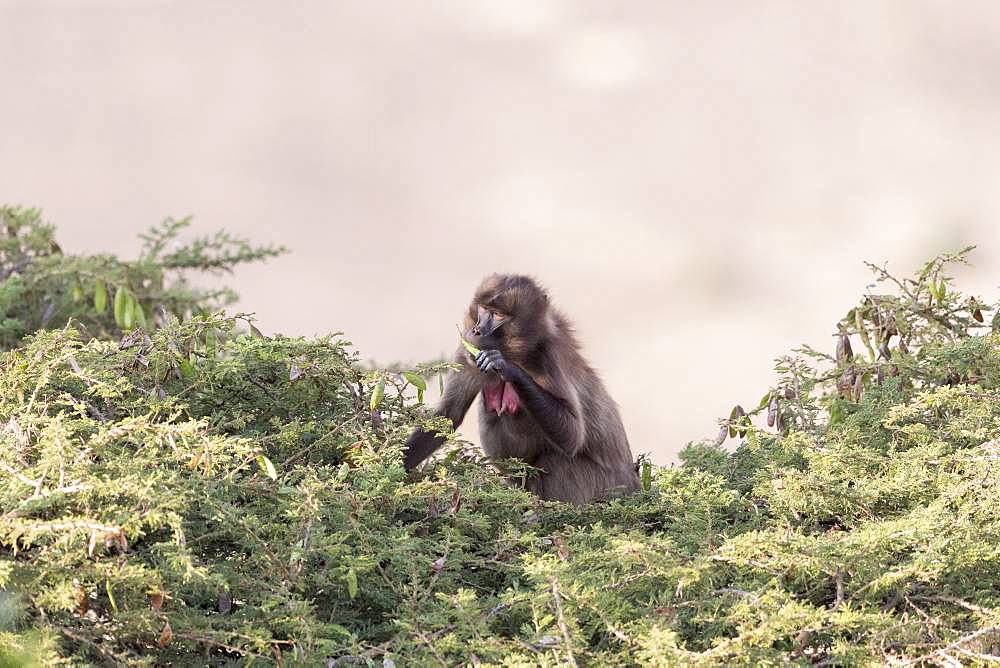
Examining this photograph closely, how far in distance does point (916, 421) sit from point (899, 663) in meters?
2.34

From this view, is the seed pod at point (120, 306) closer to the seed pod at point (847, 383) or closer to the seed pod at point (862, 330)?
the seed pod at point (847, 383)

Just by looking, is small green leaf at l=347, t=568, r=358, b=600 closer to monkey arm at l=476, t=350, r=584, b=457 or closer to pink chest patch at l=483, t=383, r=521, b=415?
monkey arm at l=476, t=350, r=584, b=457

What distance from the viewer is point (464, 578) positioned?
402cm

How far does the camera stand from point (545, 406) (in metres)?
5.56

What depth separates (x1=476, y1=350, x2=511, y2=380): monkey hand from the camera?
527cm

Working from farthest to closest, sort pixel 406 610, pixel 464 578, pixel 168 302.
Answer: pixel 168 302 < pixel 464 578 < pixel 406 610

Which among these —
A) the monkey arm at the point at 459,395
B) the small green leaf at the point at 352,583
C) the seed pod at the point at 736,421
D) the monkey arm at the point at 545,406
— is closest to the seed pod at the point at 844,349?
the seed pod at the point at 736,421

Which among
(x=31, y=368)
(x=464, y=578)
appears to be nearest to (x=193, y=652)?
(x=464, y=578)

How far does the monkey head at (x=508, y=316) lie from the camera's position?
566cm

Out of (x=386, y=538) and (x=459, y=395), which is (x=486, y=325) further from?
(x=386, y=538)

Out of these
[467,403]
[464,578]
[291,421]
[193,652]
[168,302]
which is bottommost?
[193,652]

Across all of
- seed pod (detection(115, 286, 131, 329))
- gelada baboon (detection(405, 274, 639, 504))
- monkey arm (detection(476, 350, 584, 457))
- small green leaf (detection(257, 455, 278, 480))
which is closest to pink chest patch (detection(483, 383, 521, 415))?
gelada baboon (detection(405, 274, 639, 504))

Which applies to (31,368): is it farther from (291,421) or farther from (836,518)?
(836,518)

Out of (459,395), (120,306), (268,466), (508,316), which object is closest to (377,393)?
(268,466)
